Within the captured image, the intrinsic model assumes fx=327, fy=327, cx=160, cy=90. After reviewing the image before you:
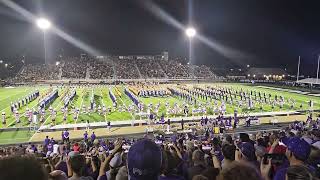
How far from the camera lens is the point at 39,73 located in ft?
254

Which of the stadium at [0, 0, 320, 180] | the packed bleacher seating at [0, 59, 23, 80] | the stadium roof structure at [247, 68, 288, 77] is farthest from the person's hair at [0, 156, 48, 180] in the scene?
the stadium roof structure at [247, 68, 288, 77]

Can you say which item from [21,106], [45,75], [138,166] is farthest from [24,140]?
[45,75]

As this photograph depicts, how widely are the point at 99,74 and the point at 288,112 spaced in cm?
5633

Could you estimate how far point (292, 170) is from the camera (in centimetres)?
284

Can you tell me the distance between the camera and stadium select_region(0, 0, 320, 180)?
11.4ft

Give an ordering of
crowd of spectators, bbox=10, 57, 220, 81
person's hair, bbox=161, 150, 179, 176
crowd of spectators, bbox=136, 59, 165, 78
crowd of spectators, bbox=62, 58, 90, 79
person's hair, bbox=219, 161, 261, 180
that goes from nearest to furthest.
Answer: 1. person's hair, bbox=219, 161, 261, 180
2. person's hair, bbox=161, 150, 179, 176
3. crowd of spectators, bbox=10, 57, 220, 81
4. crowd of spectators, bbox=62, 58, 90, 79
5. crowd of spectators, bbox=136, 59, 165, 78

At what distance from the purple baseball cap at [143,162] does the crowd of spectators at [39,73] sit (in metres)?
73.7

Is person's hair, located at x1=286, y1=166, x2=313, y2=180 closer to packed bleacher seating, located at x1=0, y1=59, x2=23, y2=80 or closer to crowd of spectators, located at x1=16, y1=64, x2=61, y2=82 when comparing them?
crowd of spectators, located at x1=16, y1=64, x2=61, y2=82

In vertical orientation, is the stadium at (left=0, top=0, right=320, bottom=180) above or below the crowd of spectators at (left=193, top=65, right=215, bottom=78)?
below

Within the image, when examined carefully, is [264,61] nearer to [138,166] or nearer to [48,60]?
[48,60]

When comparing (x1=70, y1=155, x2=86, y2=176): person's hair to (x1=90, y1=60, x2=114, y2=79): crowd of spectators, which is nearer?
(x1=70, y1=155, x2=86, y2=176): person's hair

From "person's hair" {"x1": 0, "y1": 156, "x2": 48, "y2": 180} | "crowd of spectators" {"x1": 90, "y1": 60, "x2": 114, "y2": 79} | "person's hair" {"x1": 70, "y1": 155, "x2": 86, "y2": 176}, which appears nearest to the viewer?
"person's hair" {"x1": 0, "y1": 156, "x2": 48, "y2": 180}

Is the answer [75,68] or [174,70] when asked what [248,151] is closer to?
[75,68]

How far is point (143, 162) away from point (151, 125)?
23845mm
